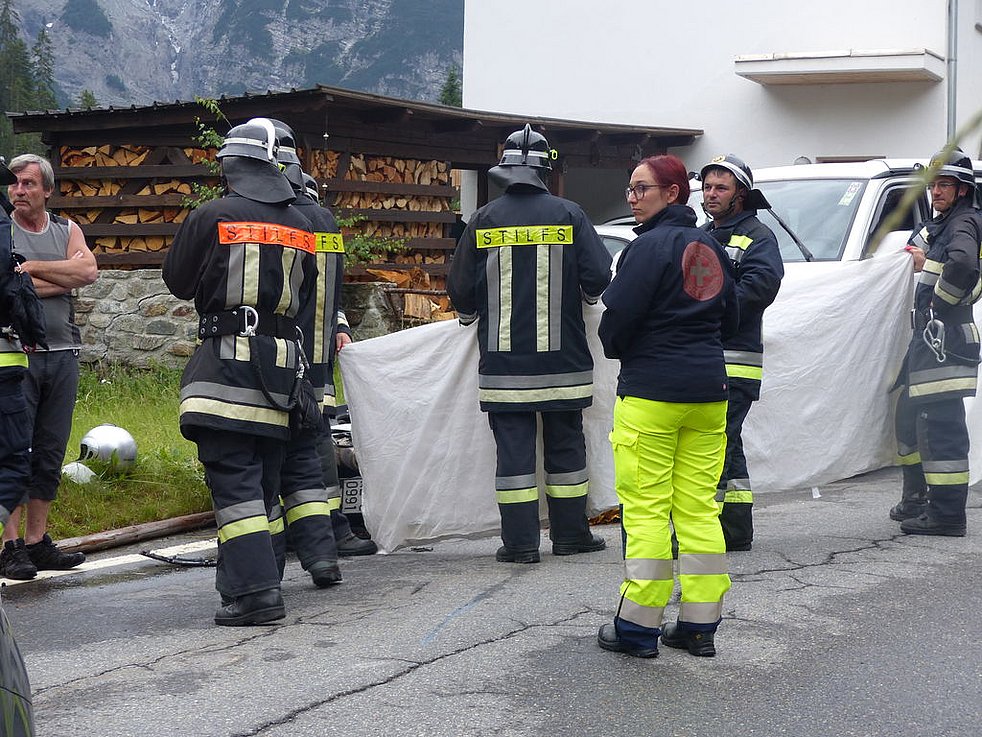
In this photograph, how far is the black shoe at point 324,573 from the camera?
19.3 feet

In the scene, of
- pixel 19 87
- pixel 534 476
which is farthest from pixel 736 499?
pixel 19 87

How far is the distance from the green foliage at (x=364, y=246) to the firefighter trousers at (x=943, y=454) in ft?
23.0

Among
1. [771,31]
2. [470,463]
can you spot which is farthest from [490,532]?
[771,31]

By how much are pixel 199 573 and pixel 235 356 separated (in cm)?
158

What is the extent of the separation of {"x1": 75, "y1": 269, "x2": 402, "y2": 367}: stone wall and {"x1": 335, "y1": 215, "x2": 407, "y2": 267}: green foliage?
1.73 metres

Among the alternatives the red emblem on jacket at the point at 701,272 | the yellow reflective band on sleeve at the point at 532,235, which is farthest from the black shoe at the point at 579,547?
the red emblem on jacket at the point at 701,272

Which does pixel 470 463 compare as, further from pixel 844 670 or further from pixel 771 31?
pixel 771 31

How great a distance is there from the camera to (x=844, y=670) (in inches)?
181

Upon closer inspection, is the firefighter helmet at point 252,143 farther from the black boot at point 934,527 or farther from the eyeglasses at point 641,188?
the black boot at point 934,527

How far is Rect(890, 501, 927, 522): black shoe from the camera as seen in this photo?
734cm

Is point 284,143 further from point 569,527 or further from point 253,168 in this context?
point 569,527

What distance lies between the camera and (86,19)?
112 meters

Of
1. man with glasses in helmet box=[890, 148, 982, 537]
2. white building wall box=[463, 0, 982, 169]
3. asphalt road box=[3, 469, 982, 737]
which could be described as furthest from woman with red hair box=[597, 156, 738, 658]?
white building wall box=[463, 0, 982, 169]

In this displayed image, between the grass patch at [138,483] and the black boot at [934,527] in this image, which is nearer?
the black boot at [934,527]
